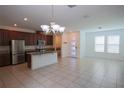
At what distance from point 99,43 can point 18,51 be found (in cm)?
678

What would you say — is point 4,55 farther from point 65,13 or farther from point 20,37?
point 65,13

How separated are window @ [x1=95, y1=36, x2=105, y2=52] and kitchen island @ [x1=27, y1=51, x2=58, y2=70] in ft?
14.8

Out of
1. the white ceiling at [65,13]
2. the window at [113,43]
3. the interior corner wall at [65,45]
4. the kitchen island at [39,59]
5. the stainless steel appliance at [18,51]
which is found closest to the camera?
the white ceiling at [65,13]

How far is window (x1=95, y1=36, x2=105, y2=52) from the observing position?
27.3 feet

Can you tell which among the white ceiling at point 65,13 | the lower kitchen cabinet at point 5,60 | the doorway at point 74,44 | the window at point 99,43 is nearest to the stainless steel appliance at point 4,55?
the lower kitchen cabinet at point 5,60

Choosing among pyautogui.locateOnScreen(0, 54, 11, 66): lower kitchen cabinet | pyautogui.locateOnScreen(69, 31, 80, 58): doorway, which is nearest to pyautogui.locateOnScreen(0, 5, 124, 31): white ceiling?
pyautogui.locateOnScreen(0, 54, 11, 66): lower kitchen cabinet

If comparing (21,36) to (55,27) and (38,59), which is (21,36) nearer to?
(38,59)

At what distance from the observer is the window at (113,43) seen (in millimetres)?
7508

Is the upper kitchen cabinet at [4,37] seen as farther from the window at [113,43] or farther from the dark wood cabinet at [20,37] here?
the window at [113,43]

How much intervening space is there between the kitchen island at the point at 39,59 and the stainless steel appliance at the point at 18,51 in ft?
4.18

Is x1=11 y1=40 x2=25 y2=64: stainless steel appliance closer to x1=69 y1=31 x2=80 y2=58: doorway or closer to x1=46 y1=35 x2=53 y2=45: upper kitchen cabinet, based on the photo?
x1=46 y1=35 x2=53 y2=45: upper kitchen cabinet
